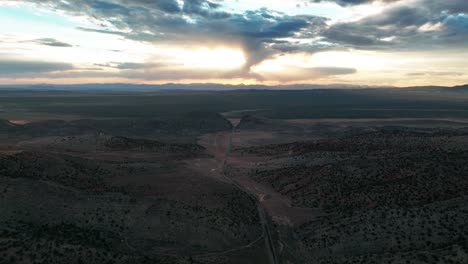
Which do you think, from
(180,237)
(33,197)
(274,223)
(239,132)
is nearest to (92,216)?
(33,197)

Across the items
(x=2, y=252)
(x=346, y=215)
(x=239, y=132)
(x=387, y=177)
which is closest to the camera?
(x=2, y=252)

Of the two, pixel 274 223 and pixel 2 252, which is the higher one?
pixel 2 252

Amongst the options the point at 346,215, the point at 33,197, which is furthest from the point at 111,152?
the point at 346,215

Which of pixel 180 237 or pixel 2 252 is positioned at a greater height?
pixel 2 252

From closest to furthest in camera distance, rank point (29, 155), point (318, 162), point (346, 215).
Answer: point (346, 215), point (29, 155), point (318, 162)

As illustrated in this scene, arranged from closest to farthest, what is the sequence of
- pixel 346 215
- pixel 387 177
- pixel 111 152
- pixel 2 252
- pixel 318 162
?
pixel 2 252 → pixel 346 215 → pixel 387 177 → pixel 318 162 → pixel 111 152

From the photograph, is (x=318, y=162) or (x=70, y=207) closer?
(x=70, y=207)

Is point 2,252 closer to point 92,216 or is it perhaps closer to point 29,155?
point 92,216

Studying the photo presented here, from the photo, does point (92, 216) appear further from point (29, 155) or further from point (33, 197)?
point (29, 155)

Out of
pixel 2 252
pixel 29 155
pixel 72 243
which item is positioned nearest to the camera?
pixel 2 252
